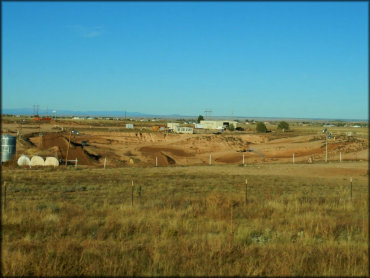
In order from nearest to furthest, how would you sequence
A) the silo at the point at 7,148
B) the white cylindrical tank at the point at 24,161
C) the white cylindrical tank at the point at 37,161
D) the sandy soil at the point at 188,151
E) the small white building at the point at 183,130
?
the white cylindrical tank at the point at 37,161
the white cylindrical tank at the point at 24,161
the silo at the point at 7,148
the sandy soil at the point at 188,151
the small white building at the point at 183,130

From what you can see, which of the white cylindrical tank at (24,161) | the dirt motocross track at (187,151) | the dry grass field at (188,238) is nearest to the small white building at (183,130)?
the dirt motocross track at (187,151)

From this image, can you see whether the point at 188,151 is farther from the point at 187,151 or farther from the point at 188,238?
the point at 188,238

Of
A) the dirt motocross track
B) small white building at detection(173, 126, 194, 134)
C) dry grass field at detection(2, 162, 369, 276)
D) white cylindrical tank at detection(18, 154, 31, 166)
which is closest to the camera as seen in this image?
dry grass field at detection(2, 162, 369, 276)

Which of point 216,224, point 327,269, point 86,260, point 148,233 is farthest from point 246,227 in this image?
point 86,260

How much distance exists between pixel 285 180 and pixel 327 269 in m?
23.3

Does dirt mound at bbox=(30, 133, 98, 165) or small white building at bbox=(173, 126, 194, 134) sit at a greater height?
small white building at bbox=(173, 126, 194, 134)

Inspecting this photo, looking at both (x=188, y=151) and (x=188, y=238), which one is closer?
(x=188, y=238)

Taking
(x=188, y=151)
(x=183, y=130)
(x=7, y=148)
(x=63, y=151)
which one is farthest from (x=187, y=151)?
(x=183, y=130)

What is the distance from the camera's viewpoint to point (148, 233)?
11938 millimetres

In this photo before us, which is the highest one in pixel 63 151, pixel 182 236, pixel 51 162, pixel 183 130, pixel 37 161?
pixel 182 236

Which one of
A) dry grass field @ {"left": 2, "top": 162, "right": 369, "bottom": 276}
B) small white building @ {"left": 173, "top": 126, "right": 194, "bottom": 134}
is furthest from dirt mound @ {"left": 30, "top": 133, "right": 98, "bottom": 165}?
small white building @ {"left": 173, "top": 126, "right": 194, "bottom": 134}

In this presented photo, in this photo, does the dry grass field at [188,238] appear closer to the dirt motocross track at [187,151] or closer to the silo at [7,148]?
the silo at [7,148]

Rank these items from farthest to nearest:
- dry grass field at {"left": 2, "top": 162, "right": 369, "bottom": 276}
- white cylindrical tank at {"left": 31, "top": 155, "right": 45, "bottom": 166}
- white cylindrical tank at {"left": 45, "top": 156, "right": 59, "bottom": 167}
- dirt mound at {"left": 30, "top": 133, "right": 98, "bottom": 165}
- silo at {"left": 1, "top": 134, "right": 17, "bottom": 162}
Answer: dirt mound at {"left": 30, "top": 133, "right": 98, "bottom": 165} < silo at {"left": 1, "top": 134, "right": 17, "bottom": 162} < white cylindrical tank at {"left": 45, "top": 156, "right": 59, "bottom": 167} < white cylindrical tank at {"left": 31, "top": 155, "right": 45, "bottom": 166} < dry grass field at {"left": 2, "top": 162, "right": 369, "bottom": 276}

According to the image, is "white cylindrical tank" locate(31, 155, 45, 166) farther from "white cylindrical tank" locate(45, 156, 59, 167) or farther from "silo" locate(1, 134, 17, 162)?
"silo" locate(1, 134, 17, 162)
